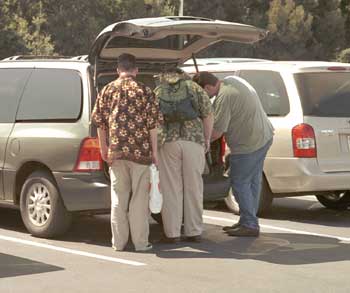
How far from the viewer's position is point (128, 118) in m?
7.09

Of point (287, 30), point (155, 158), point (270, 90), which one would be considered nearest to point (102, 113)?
point (155, 158)

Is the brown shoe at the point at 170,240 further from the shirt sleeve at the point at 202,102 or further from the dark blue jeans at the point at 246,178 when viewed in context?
the shirt sleeve at the point at 202,102

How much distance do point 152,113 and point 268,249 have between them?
5.37ft

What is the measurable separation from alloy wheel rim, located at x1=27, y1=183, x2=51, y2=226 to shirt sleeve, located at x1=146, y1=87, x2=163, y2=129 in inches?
50.6

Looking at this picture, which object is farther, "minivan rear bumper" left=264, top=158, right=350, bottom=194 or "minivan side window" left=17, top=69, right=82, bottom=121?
"minivan rear bumper" left=264, top=158, right=350, bottom=194

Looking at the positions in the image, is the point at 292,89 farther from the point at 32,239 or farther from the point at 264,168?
the point at 32,239

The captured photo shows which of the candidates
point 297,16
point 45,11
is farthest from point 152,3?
point 297,16

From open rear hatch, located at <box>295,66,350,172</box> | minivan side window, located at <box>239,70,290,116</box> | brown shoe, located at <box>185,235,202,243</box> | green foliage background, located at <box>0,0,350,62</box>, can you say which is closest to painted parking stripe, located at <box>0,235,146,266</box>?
brown shoe, located at <box>185,235,202,243</box>

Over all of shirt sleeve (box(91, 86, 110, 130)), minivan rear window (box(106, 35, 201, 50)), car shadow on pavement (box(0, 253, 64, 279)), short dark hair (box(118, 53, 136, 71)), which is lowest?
car shadow on pavement (box(0, 253, 64, 279))

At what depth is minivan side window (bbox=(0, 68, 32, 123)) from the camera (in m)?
8.09

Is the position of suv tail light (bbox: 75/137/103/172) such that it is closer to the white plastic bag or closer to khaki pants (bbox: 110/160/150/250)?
khaki pants (bbox: 110/160/150/250)

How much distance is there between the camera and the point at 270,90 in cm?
929

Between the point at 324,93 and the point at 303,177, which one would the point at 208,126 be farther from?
the point at 324,93

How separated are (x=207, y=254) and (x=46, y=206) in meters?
1.64
